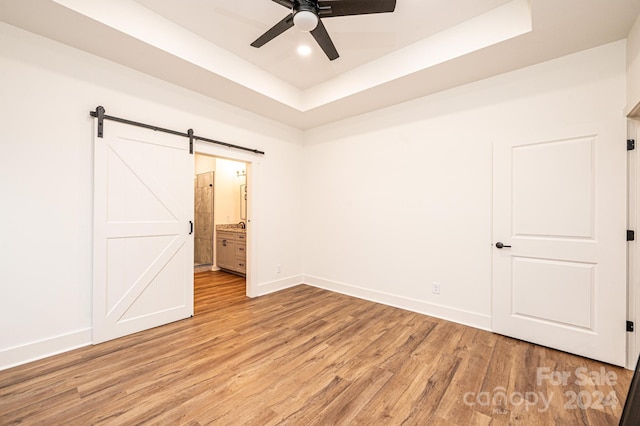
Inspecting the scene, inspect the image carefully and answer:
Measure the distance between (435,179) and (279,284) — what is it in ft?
9.74

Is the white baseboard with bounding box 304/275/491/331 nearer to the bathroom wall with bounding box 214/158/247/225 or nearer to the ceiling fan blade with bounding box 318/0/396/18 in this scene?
the bathroom wall with bounding box 214/158/247/225

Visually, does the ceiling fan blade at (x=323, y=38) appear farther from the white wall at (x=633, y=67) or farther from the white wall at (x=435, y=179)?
the white wall at (x=633, y=67)

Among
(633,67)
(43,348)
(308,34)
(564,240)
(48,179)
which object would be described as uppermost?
(308,34)

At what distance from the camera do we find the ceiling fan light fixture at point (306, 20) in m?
1.99

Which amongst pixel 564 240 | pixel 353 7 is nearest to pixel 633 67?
pixel 564 240

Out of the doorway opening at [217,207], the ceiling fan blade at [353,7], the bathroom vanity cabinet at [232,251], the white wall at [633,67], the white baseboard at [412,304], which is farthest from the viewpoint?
the doorway opening at [217,207]

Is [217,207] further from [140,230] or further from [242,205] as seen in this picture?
[140,230]

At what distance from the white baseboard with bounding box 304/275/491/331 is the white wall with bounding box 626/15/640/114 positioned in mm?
2367

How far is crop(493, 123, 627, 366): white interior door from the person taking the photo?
94.3 inches

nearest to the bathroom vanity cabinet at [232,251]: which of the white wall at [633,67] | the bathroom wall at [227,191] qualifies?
the bathroom wall at [227,191]

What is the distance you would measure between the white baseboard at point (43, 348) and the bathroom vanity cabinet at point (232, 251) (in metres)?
2.79

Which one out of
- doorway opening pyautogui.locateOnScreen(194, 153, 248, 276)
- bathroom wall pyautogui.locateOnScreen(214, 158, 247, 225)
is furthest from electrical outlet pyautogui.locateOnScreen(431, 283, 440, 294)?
bathroom wall pyautogui.locateOnScreen(214, 158, 247, 225)

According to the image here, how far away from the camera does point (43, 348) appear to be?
2441 millimetres

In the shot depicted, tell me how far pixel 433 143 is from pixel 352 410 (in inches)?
121
